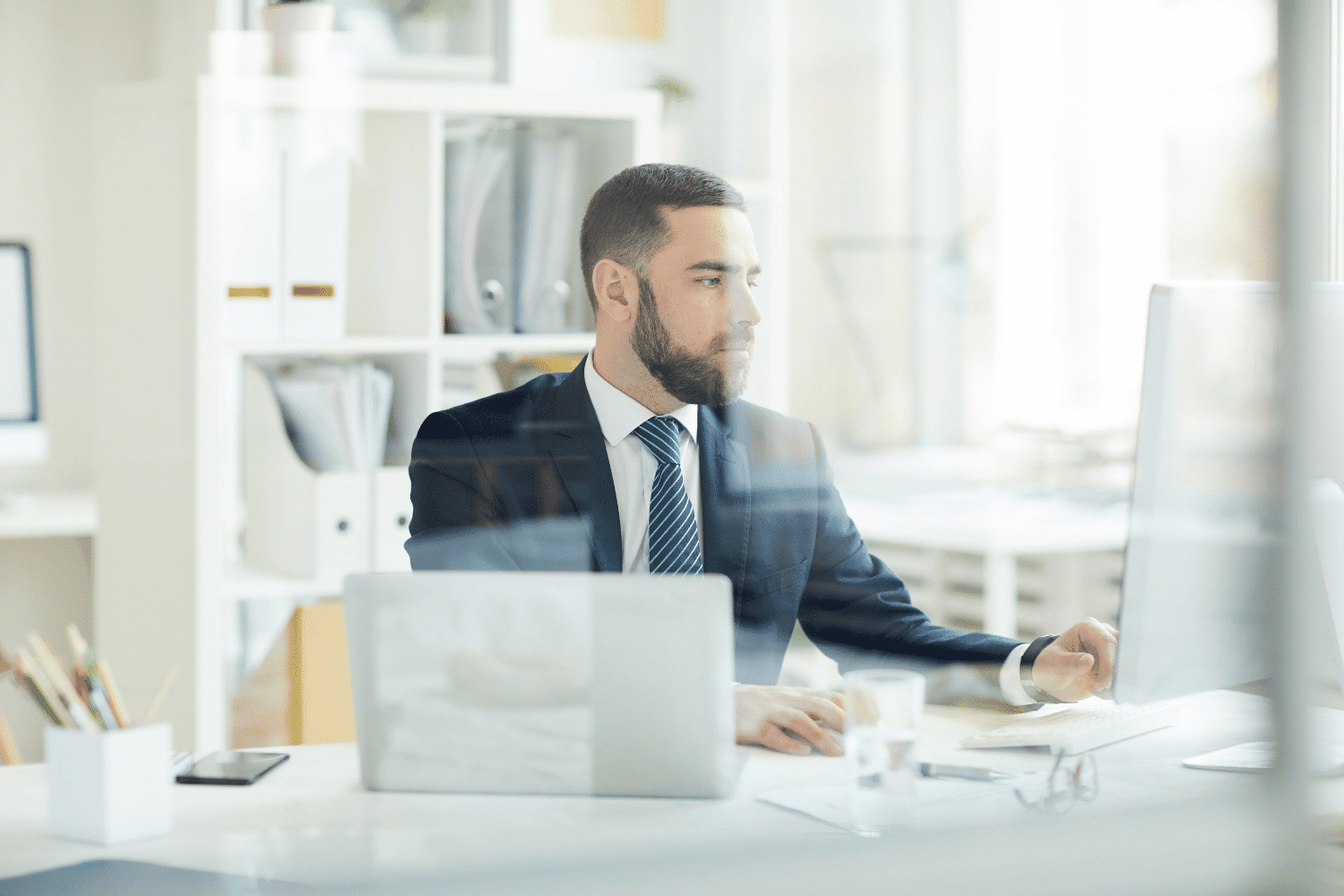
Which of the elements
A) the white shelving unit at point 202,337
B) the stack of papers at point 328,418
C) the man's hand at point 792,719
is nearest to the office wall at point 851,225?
the white shelving unit at point 202,337

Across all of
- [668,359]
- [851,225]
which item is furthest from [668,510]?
[851,225]

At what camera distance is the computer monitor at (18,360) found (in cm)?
168

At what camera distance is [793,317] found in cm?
279

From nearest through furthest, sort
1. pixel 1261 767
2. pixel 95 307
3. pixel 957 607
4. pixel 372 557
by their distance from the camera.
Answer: pixel 1261 767, pixel 95 307, pixel 372 557, pixel 957 607

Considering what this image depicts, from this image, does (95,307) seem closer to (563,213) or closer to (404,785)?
(563,213)

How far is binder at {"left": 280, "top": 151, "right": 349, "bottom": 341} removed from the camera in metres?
2.00

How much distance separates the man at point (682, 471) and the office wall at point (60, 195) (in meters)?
0.56

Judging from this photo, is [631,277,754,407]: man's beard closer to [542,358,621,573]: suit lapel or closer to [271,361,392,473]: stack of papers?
[542,358,621,573]: suit lapel

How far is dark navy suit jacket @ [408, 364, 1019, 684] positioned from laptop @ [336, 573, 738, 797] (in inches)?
15.7

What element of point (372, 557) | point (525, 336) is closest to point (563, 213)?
point (525, 336)

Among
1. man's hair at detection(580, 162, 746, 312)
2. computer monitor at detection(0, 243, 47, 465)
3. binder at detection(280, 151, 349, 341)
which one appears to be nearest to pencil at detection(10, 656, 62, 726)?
computer monitor at detection(0, 243, 47, 465)

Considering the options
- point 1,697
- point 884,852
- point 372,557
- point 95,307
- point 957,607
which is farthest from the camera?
point 957,607

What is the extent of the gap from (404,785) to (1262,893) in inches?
28.2

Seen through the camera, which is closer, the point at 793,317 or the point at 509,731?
the point at 509,731
